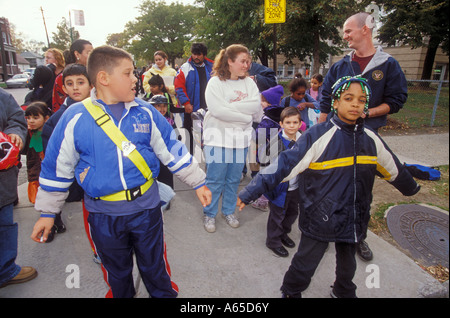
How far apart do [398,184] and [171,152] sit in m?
1.81

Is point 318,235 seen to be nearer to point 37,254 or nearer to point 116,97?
point 116,97

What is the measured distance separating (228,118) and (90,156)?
1.70 metres

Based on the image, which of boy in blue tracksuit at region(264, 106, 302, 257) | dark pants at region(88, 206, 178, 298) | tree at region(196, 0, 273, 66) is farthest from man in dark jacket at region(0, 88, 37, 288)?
tree at region(196, 0, 273, 66)

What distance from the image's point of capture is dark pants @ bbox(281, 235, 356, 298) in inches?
82.6

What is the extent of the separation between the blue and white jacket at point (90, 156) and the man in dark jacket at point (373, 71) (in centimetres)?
215

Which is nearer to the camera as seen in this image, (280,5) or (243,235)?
(243,235)

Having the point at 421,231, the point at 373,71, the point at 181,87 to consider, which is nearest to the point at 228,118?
the point at 373,71

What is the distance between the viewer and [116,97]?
1.80 metres

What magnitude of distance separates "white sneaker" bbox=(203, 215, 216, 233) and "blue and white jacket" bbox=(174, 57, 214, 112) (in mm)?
2257

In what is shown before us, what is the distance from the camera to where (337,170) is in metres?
1.98

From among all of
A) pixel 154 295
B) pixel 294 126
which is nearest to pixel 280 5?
pixel 294 126

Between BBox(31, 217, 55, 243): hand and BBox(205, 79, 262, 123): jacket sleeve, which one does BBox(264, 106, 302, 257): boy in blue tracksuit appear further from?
BBox(31, 217, 55, 243): hand

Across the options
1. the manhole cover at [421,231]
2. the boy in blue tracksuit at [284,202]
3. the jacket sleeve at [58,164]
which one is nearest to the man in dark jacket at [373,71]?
the manhole cover at [421,231]

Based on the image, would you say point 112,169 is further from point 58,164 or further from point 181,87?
point 181,87
